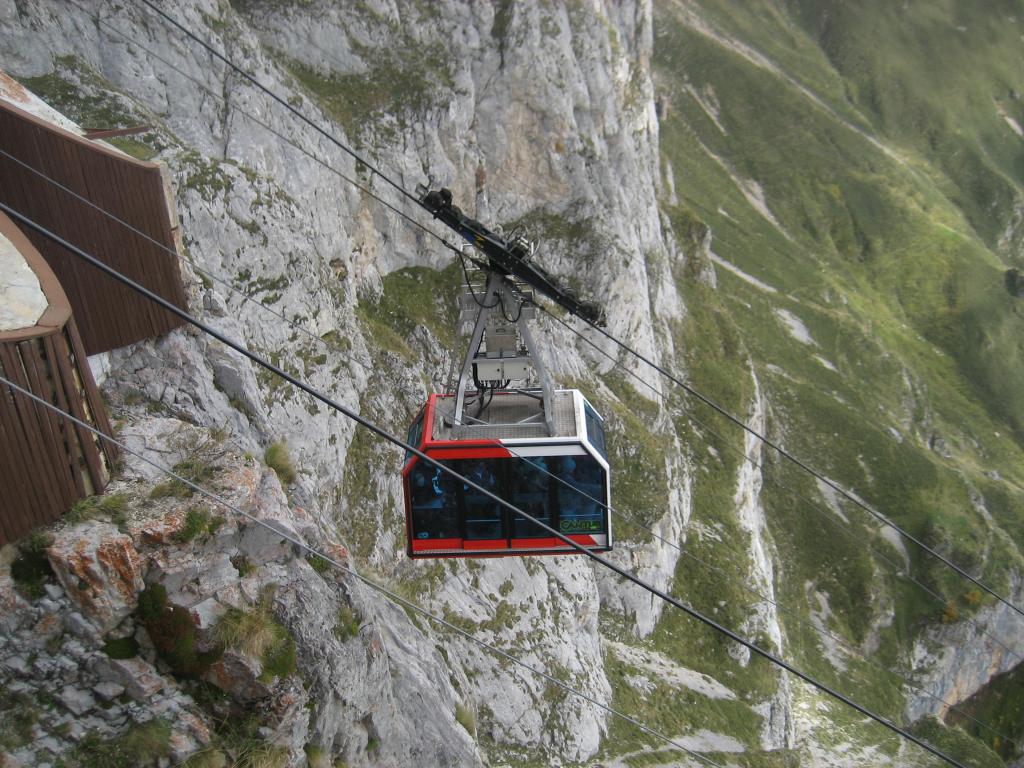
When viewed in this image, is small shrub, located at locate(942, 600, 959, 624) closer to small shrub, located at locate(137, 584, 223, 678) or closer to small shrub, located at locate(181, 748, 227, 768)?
small shrub, located at locate(181, 748, 227, 768)

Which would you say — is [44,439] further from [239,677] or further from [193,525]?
[239,677]

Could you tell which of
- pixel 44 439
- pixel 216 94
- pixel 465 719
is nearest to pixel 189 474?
pixel 44 439

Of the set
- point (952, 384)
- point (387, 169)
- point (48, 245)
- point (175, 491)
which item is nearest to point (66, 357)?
point (175, 491)

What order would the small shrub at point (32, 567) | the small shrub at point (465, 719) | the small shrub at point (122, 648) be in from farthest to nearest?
1. the small shrub at point (465, 719)
2. the small shrub at point (122, 648)
3. the small shrub at point (32, 567)

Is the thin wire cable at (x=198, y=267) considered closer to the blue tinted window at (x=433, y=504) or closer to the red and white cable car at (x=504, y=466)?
the red and white cable car at (x=504, y=466)

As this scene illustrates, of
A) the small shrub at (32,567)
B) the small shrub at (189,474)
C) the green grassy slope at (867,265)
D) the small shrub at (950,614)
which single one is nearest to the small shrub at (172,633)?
the small shrub at (32,567)

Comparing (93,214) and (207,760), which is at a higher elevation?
(93,214)
